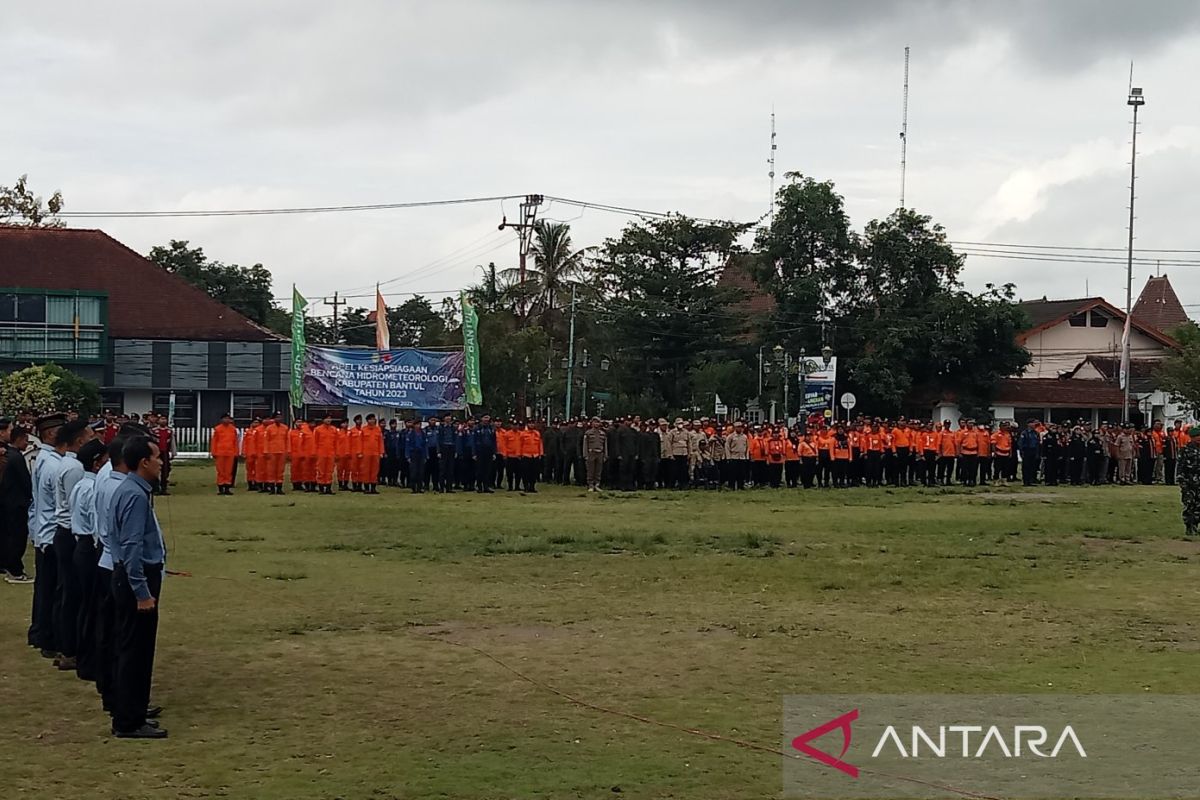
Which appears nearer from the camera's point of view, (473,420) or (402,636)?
(402,636)

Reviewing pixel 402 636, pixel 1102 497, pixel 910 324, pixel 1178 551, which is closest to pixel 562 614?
pixel 402 636

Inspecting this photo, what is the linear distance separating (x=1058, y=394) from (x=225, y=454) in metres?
43.1

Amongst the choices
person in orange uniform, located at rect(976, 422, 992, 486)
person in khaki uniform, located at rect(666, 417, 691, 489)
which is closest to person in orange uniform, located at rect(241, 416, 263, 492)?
person in khaki uniform, located at rect(666, 417, 691, 489)

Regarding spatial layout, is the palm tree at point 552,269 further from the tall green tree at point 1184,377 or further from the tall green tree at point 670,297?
the tall green tree at point 1184,377

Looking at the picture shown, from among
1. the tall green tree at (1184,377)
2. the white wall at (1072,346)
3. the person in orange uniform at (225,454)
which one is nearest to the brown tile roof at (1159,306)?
the white wall at (1072,346)

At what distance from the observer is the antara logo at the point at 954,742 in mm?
7785

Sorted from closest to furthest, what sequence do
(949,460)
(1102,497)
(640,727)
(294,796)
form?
(294,796)
(640,727)
(1102,497)
(949,460)

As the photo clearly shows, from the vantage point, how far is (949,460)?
35625 mm

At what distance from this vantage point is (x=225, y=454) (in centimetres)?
2934

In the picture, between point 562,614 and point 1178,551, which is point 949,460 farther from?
point 562,614

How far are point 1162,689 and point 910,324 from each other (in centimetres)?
4590

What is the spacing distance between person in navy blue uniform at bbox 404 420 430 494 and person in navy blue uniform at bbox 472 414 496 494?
1134 mm

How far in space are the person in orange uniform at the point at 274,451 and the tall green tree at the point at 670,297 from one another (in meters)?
27.2

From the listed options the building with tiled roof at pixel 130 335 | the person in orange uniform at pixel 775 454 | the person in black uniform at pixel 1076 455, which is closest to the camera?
the person in orange uniform at pixel 775 454
